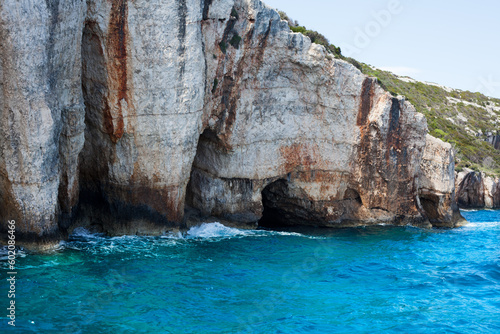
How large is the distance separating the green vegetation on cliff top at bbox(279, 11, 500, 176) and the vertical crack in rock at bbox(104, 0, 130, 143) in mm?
31672

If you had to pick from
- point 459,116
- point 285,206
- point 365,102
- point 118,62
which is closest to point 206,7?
point 118,62

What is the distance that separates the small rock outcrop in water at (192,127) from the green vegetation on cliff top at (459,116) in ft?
65.9

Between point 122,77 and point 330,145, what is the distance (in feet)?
37.8

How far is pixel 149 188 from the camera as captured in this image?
70.7 ft

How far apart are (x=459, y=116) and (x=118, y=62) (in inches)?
2046

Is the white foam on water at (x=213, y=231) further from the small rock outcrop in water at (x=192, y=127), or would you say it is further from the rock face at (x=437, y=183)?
the rock face at (x=437, y=183)

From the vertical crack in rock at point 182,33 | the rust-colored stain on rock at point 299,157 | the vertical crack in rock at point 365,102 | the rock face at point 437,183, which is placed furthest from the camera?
the rock face at point 437,183

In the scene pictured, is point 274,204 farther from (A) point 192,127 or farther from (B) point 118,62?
(B) point 118,62

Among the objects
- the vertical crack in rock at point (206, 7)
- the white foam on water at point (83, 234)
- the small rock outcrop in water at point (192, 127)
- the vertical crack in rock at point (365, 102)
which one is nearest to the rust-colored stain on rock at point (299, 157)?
the small rock outcrop in water at point (192, 127)

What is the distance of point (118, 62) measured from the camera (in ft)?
65.3

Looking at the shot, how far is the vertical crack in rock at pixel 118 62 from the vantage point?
63.8 ft

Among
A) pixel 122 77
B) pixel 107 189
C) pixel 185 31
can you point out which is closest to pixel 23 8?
pixel 122 77

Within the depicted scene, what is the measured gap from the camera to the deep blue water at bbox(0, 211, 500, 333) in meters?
14.0

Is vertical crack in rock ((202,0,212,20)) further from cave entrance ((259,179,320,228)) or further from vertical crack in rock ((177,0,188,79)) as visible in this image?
cave entrance ((259,179,320,228))
